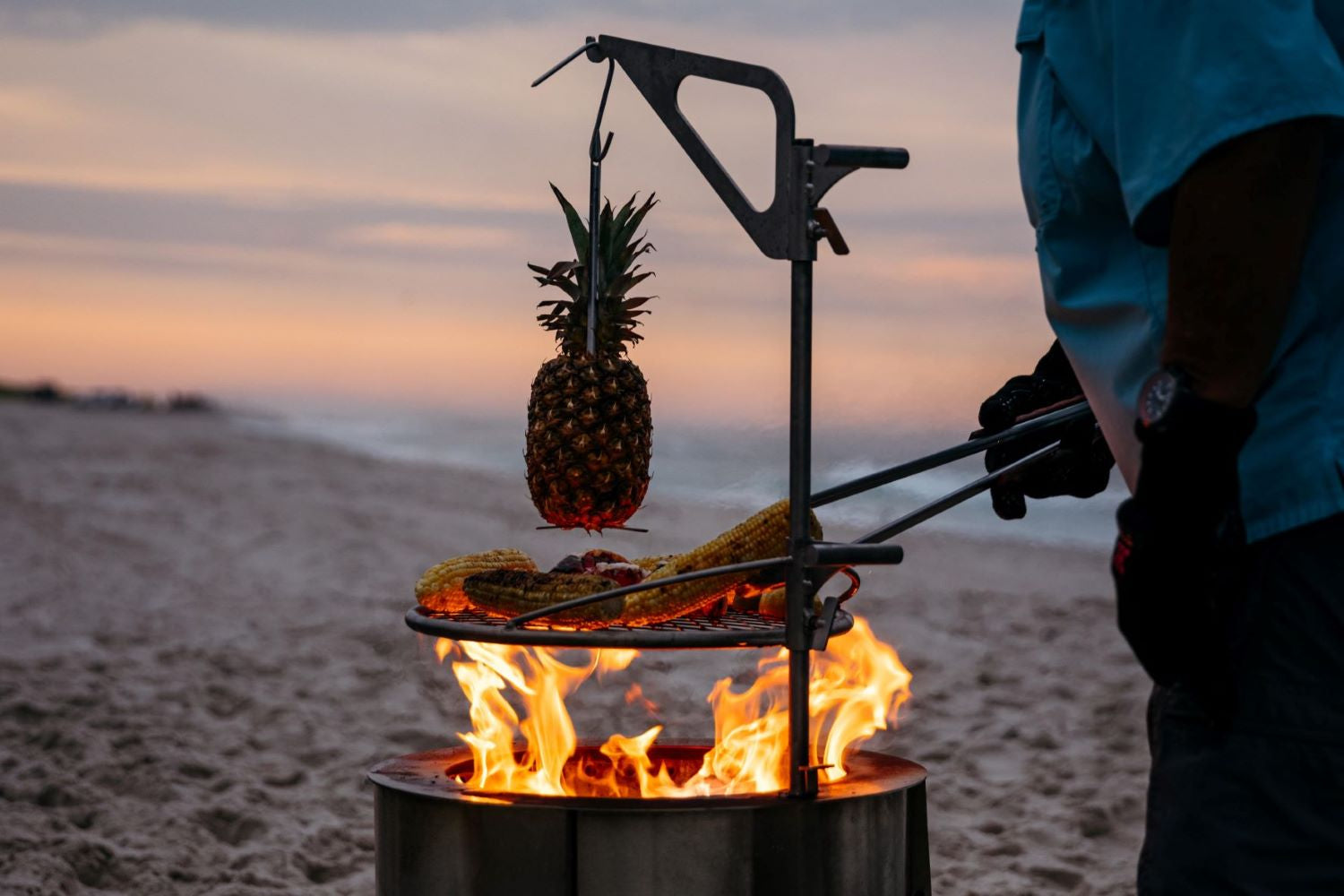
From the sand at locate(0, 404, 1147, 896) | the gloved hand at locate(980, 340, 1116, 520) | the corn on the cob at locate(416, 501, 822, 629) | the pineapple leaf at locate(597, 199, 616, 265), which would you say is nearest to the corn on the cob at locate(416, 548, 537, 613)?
the corn on the cob at locate(416, 501, 822, 629)

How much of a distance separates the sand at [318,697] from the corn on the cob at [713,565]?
241cm

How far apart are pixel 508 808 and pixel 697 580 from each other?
53 centimetres

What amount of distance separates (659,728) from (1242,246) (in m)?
1.92

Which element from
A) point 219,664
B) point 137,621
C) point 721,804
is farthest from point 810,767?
point 137,621

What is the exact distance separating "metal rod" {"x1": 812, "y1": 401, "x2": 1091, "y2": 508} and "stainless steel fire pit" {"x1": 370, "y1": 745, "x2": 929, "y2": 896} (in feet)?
1.86

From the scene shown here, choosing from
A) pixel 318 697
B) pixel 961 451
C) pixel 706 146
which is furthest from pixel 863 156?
pixel 318 697

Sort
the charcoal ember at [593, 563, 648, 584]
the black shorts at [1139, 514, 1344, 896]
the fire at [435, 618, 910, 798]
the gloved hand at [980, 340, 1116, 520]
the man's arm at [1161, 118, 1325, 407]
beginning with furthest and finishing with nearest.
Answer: the fire at [435, 618, 910, 798] < the charcoal ember at [593, 563, 648, 584] < the gloved hand at [980, 340, 1116, 520] < the black shorts at [1139, 514, 1344, 896] < the man's arm at [1161, 118, 1325, 407]

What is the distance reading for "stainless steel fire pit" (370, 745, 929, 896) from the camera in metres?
2.49

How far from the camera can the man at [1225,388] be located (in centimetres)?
166

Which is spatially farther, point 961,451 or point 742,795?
point 742,795

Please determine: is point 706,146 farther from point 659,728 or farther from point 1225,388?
point 659,728

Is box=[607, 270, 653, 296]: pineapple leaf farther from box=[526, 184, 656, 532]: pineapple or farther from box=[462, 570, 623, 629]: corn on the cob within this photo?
box=[462, 570, 623, 629]: corn on the cob

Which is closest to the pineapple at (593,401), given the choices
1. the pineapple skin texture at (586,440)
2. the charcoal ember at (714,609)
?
the pineapple skin texture at (586,440)

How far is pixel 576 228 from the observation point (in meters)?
3.16
